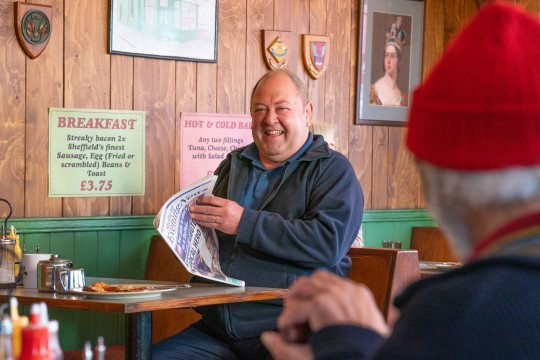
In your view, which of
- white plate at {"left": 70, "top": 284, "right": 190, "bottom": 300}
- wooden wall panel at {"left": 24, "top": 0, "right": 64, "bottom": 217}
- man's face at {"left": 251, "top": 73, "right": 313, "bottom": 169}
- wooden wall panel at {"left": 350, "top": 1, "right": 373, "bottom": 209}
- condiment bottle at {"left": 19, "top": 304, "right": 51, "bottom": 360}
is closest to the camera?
condiment bottle at {"left": 19, "top": 304, "right": 51, "bottom": 360}

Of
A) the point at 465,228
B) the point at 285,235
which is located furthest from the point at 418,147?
the point at 285,235

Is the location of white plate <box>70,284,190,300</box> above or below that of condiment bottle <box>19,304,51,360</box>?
below

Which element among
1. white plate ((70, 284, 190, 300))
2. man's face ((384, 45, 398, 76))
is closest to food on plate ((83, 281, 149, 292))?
white plate ((70, 284, 190, 300))

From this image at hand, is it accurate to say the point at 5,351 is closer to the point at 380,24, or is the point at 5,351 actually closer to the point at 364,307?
the point at 364,307

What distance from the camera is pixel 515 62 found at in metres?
0.99

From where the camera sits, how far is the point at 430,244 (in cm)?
529

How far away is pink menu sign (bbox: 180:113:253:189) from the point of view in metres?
4.42

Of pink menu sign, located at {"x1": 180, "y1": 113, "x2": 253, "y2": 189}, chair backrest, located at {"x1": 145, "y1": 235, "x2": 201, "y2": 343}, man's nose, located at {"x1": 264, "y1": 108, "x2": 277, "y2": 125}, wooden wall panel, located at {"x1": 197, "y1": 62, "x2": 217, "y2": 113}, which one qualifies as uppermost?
wooden wall panel, located at {"x1": 197, "y1": 62, "x2": 217, "y2": 113}

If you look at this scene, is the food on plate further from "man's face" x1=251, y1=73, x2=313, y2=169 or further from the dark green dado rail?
the dark green dado rail

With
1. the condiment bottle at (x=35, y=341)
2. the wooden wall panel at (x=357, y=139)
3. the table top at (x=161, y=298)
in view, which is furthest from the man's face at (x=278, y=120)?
the condiment bottle at (x=35, y=341)

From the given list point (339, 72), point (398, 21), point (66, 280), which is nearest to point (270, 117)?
point (66, 280)

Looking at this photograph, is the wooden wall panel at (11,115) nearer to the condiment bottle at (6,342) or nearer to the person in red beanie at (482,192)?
the condiment bottle at (6,342)

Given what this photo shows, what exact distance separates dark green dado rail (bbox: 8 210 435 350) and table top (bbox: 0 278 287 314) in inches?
29.0

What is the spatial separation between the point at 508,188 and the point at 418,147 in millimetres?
118
